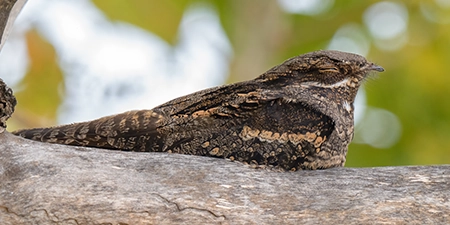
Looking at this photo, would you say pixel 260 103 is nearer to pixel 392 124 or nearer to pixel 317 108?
pixel 317 108

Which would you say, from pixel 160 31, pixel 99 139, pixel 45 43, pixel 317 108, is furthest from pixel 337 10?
pixel 99 139

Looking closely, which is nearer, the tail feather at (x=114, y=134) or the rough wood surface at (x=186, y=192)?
the rough wood surface at (x=186, y=192)

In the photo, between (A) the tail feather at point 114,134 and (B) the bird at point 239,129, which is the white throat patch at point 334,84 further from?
(A) the tail feather at point 114,134

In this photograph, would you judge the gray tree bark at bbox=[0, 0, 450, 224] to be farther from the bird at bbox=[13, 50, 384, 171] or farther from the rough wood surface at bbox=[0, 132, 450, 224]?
the bird at bbox=[13, 50, 384, 171]

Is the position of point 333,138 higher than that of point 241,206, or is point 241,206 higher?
point 333,138

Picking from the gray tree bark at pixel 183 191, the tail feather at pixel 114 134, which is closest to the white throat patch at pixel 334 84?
the gray tree bark at pixel 183 191

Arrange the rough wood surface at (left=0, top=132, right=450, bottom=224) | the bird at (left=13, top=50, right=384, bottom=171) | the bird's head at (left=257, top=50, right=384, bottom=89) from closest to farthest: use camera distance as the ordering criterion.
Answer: the rough wood surface at (left=0, top=132, right=450, bottom=224)
the bird at (left=13, top=50, right=384, bottom=171)
the bird's head at (left=257, top=50, right=384, bottom=89)

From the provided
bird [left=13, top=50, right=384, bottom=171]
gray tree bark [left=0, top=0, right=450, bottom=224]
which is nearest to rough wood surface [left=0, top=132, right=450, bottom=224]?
gray tree bark [left=0, top=0, right=450, bottom=224]
